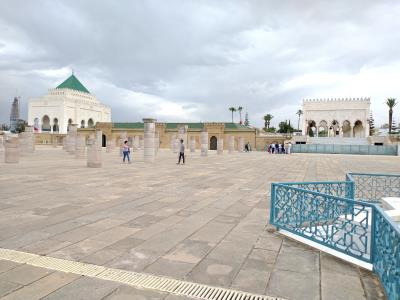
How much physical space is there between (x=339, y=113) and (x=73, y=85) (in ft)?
193

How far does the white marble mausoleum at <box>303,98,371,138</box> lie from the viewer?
62062 millimetres

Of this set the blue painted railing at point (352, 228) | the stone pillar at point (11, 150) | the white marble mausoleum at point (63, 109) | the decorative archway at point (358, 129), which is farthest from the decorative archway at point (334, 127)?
the blue painted railing at point (352, 228)

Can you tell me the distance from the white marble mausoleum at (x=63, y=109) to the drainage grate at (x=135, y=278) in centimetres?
6914

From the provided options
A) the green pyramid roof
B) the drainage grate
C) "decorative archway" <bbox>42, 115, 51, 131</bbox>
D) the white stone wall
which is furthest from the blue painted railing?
the green pyramid roof

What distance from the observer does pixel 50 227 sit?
5043 millimetres

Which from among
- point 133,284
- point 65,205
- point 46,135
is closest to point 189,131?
point 46,135

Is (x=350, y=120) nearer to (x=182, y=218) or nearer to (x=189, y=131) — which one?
(x=189, y=131)

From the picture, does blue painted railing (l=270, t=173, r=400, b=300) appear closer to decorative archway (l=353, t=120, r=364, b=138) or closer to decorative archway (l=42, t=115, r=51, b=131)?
decorative archway (l=353, t=120, r=364, b=138)

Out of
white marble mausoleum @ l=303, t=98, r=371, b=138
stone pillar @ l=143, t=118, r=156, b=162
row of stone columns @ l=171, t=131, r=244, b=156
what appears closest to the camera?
stone pillar @ l=143, t=118, r=156, b=162

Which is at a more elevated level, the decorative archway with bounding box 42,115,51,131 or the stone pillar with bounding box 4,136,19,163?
the decorative archway with bounding box 42,115,51,131

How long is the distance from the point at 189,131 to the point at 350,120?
31632mm

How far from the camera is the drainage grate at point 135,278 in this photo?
3035mm

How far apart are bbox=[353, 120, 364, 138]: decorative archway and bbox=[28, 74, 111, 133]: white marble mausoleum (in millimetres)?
57348

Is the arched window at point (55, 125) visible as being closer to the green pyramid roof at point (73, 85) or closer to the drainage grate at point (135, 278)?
the green pyramid roof at point (73, 85)
